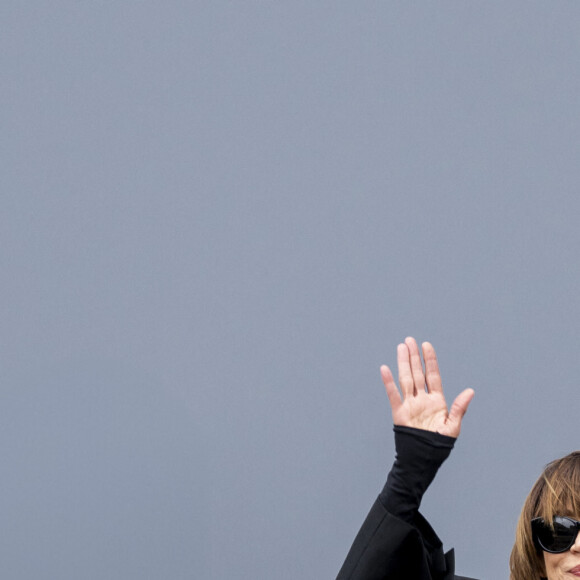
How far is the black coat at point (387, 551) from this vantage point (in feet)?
4.50

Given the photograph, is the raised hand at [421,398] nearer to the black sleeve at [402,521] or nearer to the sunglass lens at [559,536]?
the black sleeve at [402,521]

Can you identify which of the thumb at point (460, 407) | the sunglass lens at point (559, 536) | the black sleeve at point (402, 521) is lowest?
the sunglass lens at point (559, 536)

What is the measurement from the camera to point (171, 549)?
A: 205 cm

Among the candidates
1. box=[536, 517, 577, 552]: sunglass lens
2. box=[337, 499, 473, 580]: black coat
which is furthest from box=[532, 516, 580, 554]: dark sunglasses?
box=[337, 499, 473, 580]: black coat

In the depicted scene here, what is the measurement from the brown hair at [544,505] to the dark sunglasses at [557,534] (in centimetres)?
1

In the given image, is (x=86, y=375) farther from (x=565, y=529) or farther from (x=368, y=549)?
(x=565, y=529)

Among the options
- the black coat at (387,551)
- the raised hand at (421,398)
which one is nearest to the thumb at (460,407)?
the raised hand at (421,398)

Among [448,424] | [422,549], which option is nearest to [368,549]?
[422,549]

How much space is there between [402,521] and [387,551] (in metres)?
0.06

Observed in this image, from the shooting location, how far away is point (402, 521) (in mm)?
1370

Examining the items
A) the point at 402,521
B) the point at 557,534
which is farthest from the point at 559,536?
the point at 402,521

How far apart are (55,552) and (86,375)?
16.9 inches

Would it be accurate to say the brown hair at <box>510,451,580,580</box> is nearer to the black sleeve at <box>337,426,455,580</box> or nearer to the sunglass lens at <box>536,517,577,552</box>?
the sunglass lens at <box>536,517,577,552</box>

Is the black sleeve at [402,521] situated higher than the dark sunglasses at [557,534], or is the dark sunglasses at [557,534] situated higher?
the black sleeve at [402,521]
